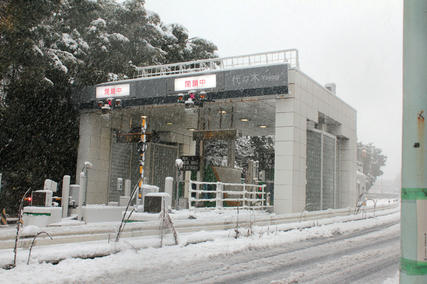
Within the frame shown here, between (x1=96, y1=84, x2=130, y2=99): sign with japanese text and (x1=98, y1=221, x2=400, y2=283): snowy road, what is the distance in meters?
12.8

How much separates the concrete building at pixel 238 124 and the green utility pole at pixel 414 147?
14.3m

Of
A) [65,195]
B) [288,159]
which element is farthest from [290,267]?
[65,195]

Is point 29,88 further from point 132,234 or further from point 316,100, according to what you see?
point 132,234

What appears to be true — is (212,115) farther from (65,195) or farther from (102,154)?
(65,195)

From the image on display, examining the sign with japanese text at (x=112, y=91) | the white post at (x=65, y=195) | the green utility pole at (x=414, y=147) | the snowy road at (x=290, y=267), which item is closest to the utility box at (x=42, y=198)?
the white post at (x=65, y=195)

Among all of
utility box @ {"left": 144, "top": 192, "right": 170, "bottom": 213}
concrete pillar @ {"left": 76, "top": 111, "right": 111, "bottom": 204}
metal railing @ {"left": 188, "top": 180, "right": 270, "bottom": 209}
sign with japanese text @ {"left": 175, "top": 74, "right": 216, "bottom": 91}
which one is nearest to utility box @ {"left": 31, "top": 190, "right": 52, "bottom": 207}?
utility box @ {"left": 144, "top": 192, "right": 170, "bottom": 213}

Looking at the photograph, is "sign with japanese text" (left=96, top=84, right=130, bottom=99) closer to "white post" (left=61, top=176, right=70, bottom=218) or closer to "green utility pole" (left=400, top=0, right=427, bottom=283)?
"white post" (left=61, top=176, right=70, bottom=218)

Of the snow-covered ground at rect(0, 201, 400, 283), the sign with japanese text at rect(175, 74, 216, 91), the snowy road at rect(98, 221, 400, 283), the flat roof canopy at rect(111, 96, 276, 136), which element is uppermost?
the sign with japanese text at rect(175, 74, 216, 91)

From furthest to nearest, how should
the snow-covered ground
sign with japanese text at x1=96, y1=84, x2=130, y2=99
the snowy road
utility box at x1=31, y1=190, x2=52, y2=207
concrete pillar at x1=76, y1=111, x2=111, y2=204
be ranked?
1. concrete pillar at x1=76, y1=111, x2=111, y2=204
2. sign with japanese text at x1=96, y1=84, x2=130, y2=99
3. utility box at x1=31, y1=190, x2=52, y2=207
4. the snowy road
5. the snow-covered ground

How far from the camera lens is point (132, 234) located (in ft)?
30.5

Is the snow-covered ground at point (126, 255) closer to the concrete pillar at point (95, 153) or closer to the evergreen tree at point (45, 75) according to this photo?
the concrete pillar at point (95, 153)

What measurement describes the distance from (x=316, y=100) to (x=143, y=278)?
49.5 ft

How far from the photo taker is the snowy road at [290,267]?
673 cm

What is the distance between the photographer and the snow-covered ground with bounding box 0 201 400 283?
6379 millimetres
